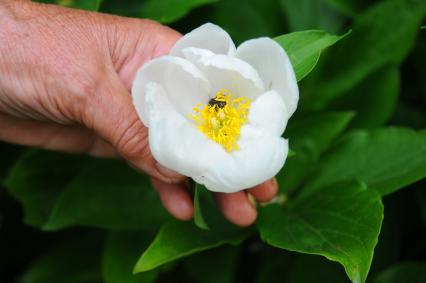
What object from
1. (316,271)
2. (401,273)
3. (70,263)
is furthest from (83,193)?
(401,273)

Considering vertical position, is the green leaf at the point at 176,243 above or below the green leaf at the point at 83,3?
below

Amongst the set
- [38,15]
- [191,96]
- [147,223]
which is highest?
[38,15]

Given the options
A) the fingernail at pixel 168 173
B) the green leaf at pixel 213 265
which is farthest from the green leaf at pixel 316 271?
the fingernail at pixel 168 173

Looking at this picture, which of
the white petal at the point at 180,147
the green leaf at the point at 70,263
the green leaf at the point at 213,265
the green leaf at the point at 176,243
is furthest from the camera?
the green leaf at the point at 70,263

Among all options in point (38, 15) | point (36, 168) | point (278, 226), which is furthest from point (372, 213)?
point (36, 168)

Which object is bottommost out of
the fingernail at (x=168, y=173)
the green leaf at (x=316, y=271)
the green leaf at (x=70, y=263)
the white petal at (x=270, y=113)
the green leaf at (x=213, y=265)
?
the green leaf at (x=70, y=263)

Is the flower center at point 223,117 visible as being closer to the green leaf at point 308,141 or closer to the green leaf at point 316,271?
the green leaf at point 308,141

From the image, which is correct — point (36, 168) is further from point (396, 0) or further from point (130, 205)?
point (396, 0)
